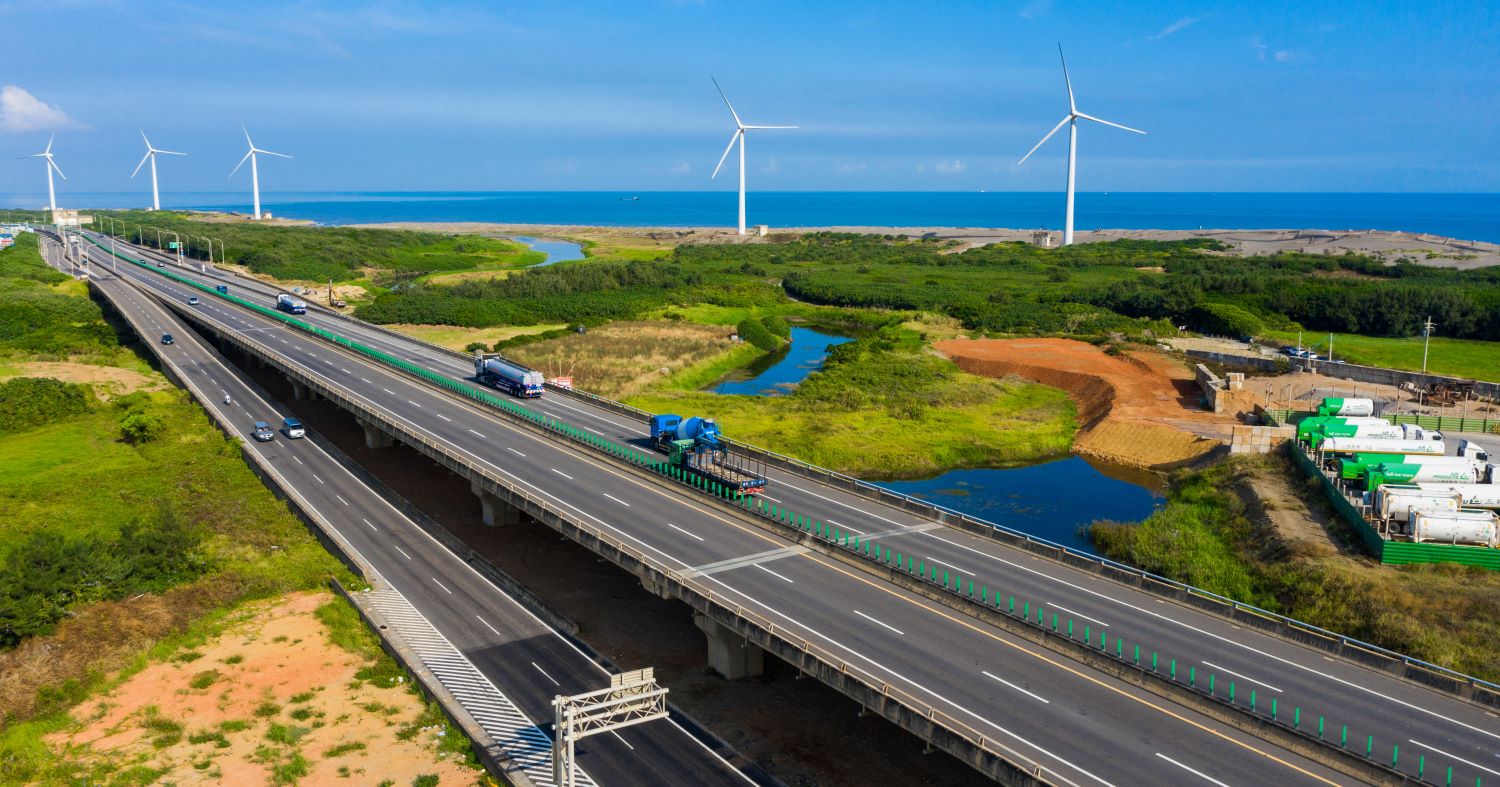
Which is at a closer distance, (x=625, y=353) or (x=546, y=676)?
(x=546, y=676)

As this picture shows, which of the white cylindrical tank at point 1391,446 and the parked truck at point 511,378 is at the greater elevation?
the parked truck at point 511,378

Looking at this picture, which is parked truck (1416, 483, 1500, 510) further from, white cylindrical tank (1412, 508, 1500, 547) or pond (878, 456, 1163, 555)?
pond (878, 456, 1163, 555)

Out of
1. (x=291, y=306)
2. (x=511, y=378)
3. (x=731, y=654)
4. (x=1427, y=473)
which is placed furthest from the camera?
(x=291, y=306)

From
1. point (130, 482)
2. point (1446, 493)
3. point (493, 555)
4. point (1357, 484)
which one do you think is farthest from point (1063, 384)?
point (130, 482)

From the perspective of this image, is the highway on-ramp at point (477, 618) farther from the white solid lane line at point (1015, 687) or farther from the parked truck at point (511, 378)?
the parked truck at point (511, 378)

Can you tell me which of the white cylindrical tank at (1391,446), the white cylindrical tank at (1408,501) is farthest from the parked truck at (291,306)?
the white cylindrical tank at (1408,501)

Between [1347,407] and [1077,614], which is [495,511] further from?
[1347,407]

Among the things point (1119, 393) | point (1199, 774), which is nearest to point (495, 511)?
point (1199, 774)
